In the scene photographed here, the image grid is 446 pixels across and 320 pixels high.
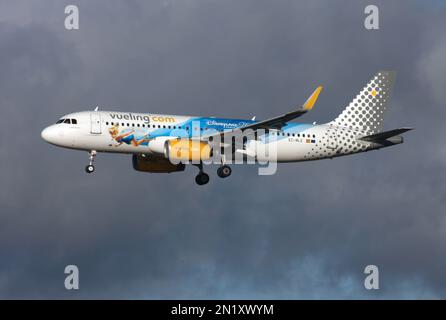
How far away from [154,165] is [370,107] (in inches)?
704

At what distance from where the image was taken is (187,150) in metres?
65.1

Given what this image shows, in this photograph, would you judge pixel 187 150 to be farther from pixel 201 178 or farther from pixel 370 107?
pixel 370 107

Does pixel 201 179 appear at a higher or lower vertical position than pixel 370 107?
→ lower

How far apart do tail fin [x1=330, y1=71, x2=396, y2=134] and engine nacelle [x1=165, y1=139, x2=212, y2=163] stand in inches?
518

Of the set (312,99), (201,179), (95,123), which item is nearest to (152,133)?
(95,123)

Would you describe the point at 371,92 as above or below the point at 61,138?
above

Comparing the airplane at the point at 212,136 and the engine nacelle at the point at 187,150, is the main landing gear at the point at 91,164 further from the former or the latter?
the engine nacelle at the point at 187,150

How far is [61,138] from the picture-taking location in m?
64.9

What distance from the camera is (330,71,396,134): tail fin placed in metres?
74.6
